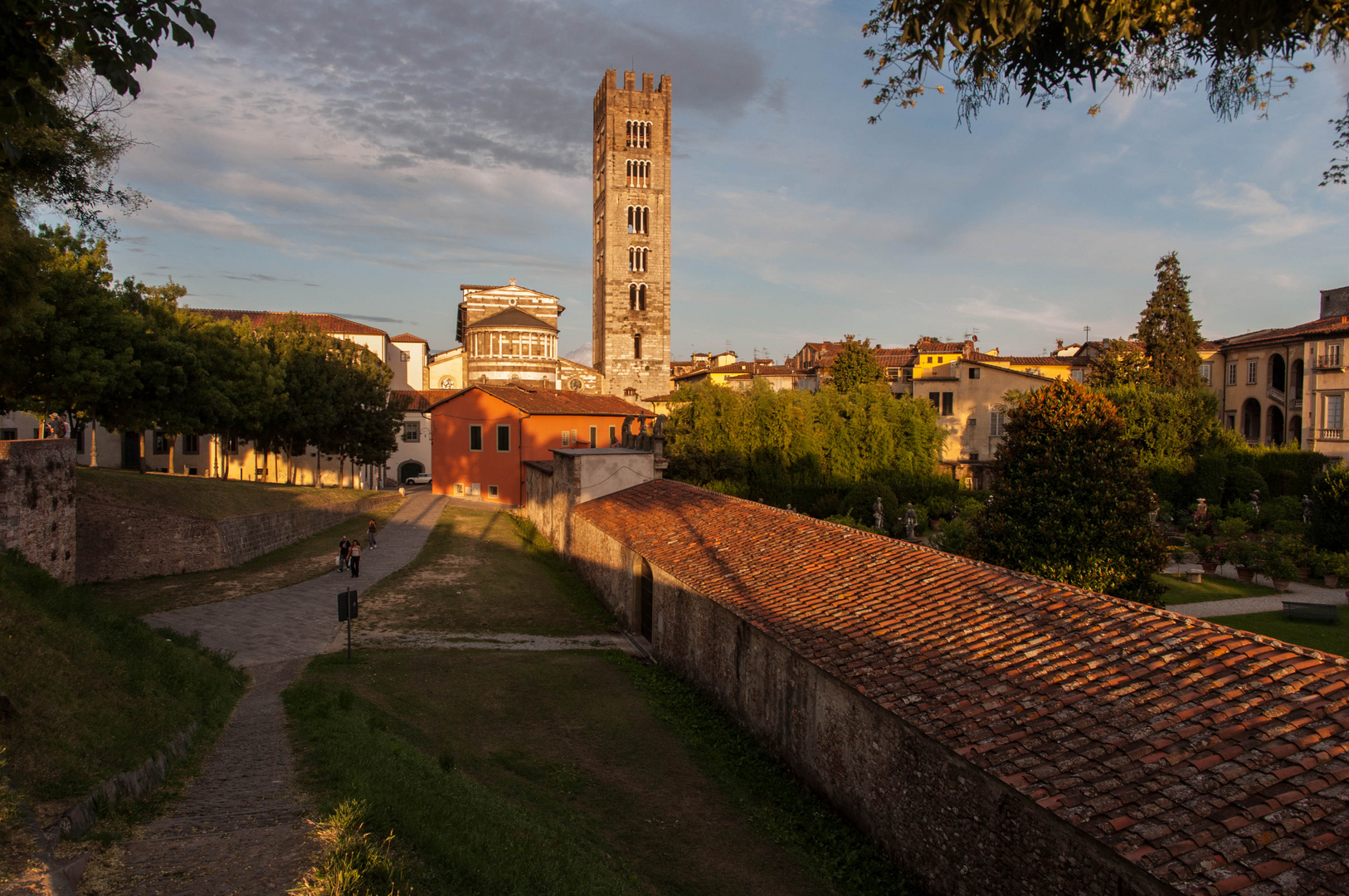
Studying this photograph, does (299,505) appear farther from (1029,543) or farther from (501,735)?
(1029,543)

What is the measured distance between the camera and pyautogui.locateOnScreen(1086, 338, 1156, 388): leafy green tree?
44.6 metres

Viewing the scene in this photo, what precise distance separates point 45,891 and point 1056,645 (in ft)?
27.8

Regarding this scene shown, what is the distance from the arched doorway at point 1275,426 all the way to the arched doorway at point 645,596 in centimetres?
4980

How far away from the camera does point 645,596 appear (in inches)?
679

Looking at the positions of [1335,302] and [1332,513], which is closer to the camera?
[1332,513]

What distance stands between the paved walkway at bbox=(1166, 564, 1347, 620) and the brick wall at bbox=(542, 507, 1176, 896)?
37.1ft

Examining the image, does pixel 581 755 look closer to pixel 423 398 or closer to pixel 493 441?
pixel 493 441

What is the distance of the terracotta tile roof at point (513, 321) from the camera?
61.2 m

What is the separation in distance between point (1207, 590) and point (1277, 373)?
37.6 metres

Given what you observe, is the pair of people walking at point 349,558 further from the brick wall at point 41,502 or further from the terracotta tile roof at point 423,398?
the terracotta tile roof at point 423,398

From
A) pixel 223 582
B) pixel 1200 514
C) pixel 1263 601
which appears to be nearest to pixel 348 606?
pixel 223 582

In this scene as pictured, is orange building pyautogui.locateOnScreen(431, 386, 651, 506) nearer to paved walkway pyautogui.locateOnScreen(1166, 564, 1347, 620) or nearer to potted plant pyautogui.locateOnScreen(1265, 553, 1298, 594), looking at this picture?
paved walkway pyautogui.locateOnScreen(1166, 564, 1347, 620)

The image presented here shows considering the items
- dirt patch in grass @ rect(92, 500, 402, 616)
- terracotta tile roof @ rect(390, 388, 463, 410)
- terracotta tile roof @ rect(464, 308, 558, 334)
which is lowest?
dirt patch in grass @ rect(92, 500, 402, 616)

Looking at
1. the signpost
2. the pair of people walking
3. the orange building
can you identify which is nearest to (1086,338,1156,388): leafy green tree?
the orange building
